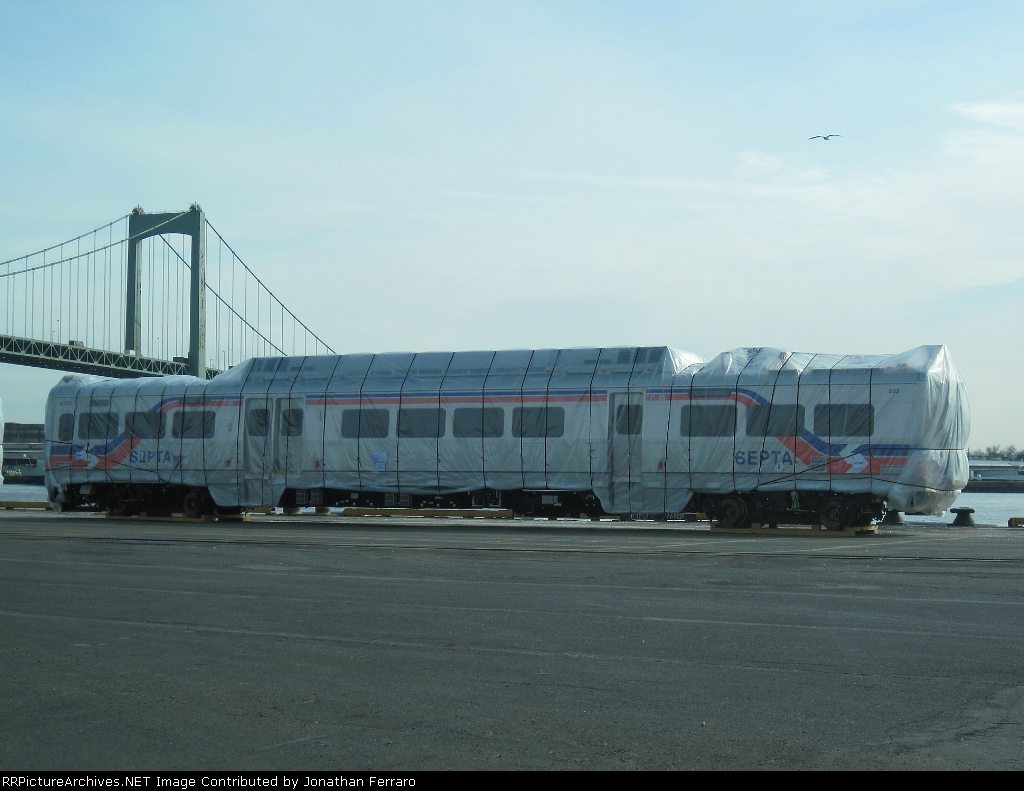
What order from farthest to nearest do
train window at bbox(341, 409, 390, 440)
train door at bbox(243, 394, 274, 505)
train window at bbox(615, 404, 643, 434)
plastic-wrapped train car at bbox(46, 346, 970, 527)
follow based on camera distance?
train door at bbox(243, 394, 274, 505) < train window at bbox(341, 409, 390, 440) < train window at bbox(615, 404, 643, 434) < plastic-wrapped train car at bbox(46, 346, 970, 527)

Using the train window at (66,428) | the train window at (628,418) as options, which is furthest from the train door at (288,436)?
the train window at (628,418)

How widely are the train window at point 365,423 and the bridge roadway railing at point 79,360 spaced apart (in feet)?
135

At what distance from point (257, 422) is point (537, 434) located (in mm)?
8235

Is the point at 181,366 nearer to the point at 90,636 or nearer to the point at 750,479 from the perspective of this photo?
the point at 750,479

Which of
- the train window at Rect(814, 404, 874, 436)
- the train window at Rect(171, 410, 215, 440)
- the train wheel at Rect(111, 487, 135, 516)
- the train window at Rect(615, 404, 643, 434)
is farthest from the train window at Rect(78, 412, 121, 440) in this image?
the train window at Rect(814, 404, 874, 436)

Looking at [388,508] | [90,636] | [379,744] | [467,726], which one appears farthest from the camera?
[388,508]

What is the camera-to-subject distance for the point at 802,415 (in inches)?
1001

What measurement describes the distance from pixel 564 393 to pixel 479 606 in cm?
1648

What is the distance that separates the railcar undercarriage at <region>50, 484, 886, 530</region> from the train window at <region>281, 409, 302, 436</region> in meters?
1.62

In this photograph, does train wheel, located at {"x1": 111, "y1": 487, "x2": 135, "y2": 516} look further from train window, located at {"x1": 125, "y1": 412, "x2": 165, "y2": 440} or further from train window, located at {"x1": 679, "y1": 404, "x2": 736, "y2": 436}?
train window, located at {"x1": 679, "y1": 404, "x2": 736, "y2": 436}

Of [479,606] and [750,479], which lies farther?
[750,479]

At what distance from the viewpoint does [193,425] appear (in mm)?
31516

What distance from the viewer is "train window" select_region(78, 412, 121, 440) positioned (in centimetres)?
3269

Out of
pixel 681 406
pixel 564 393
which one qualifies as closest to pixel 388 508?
pixel 564 393
